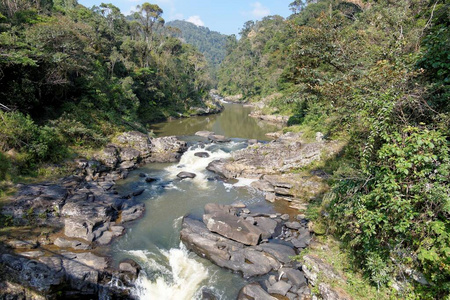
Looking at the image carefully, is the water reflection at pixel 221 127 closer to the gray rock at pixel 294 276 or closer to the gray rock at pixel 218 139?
the gray rock at pixel 218 139

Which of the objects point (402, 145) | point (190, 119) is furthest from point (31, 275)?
point (190, 119)

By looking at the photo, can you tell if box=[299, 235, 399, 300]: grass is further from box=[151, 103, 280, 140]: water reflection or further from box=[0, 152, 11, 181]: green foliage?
box=[151, 103, 280, 140]: water reflection

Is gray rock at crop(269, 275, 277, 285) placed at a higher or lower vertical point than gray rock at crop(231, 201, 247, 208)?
lower

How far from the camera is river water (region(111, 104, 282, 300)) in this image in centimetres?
1002

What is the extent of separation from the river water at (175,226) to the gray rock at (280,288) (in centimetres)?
115

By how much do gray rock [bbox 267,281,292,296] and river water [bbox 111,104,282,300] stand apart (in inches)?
45.1

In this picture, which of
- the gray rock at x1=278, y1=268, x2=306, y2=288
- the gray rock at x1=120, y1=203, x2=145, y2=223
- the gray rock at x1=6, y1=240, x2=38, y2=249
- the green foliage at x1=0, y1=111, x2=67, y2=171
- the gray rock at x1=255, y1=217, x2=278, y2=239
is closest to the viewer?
the gray rock at x1=278, y1=268, x2=306, y2=288

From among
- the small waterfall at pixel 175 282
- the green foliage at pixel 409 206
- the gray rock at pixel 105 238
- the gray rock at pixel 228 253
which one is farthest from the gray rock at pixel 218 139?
the green foliage at pixel 409 206

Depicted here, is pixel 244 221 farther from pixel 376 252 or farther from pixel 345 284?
pixel 376 252

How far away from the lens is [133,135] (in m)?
24.6

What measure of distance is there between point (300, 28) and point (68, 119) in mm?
19450

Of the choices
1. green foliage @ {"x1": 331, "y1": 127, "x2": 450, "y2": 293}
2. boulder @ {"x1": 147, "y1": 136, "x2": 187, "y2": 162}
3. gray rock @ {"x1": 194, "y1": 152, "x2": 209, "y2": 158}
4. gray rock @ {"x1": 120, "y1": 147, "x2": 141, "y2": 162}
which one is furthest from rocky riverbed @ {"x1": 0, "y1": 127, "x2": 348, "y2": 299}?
gray rock @ {"x1": 194, "y1": 152, "x2": 209, "y2": 158}

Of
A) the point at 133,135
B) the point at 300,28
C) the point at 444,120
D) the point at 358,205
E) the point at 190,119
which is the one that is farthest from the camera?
the point at 190,119

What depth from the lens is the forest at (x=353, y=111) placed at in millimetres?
6734
